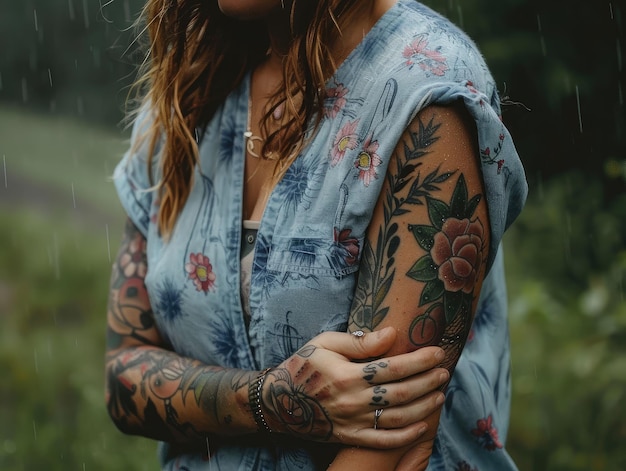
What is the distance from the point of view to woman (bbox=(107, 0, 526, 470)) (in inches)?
65.5

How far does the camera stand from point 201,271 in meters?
1.94

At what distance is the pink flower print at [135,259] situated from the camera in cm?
213

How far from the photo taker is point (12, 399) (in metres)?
4.53

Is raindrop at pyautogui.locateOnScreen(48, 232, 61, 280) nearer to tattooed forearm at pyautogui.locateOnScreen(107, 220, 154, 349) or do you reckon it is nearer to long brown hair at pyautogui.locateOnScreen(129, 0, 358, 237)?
tattooed forearm at pyautogui.locateOnScreen(107, 220, 154, 349)

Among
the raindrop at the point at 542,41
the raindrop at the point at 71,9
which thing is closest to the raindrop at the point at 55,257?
the raindrop at the point at 71,9

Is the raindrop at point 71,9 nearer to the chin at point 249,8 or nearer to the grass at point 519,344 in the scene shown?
the grass at point 519,344

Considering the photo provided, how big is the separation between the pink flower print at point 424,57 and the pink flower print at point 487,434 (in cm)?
76

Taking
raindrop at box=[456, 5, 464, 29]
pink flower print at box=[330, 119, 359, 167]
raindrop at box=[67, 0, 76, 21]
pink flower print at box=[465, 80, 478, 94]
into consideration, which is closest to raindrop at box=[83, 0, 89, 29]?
raindrop at box=[67, 0, 76, 21]

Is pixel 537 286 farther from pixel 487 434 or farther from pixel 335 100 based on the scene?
pixel 335 100

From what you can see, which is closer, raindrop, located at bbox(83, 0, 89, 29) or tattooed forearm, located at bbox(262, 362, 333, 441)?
tattooed forearm, located at bbox(262, 362, 333, 441)

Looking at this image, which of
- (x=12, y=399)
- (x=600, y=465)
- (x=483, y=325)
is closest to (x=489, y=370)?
(x=483, y=325)

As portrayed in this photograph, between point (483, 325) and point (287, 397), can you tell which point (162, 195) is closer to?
point (287, 397)

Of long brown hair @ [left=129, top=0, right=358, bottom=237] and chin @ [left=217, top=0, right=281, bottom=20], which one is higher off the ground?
chin @ [left=217, top=0, right=281, bottom=20]

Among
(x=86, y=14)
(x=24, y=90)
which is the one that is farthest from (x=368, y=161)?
(x=24, y=90)
